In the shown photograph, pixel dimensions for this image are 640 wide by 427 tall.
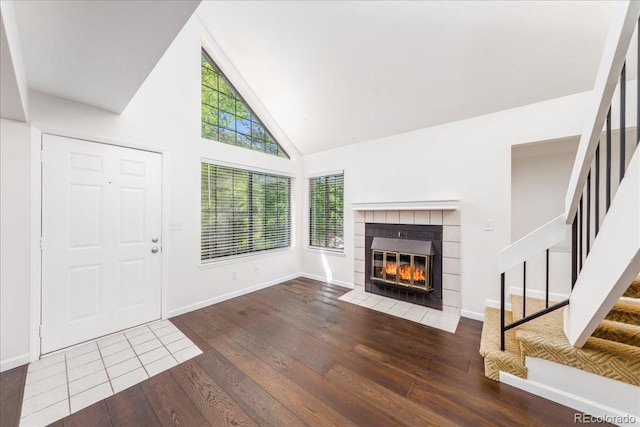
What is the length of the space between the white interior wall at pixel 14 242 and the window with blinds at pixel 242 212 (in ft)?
5.19

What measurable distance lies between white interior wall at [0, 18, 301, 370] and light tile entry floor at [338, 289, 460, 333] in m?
1.73

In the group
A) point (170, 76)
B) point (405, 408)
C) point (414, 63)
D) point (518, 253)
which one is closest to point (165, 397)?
point (405, 408)

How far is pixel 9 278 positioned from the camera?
2.03m

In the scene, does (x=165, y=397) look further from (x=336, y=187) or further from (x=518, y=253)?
(x=336, y=187)

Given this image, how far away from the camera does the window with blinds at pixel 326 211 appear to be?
14.3 feet

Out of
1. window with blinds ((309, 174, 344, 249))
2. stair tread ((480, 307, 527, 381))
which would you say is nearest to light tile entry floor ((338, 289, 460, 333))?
stair tread ((480, 307, 527, 381))

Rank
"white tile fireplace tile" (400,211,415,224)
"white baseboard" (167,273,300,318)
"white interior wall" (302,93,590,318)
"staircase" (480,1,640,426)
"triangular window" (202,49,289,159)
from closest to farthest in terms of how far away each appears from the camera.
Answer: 1. "staircase" (480,1,640,426)
2. "white interior wall" (302,93,590,318)
3. "white baseboard" (167,273,300,318)
4. "white tile fireplace tile" (400,211,415,224)
5. "triangular window" (202,49,289,159)

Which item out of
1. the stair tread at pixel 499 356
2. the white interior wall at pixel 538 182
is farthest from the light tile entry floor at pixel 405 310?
the white interior wall at pixel 538 182

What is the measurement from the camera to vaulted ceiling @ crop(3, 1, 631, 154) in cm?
144

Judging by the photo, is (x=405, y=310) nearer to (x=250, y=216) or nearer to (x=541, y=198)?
(x=541, y=198)

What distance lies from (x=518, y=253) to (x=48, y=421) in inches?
138

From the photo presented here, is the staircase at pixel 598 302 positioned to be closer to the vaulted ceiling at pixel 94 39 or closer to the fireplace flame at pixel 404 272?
the fireplace flame at pixel 404 272

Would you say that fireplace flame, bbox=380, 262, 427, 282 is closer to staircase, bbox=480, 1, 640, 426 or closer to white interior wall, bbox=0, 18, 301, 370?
staircase, bbox=480, 1, 640, 426

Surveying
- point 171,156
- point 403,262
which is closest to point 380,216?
point 403,262
